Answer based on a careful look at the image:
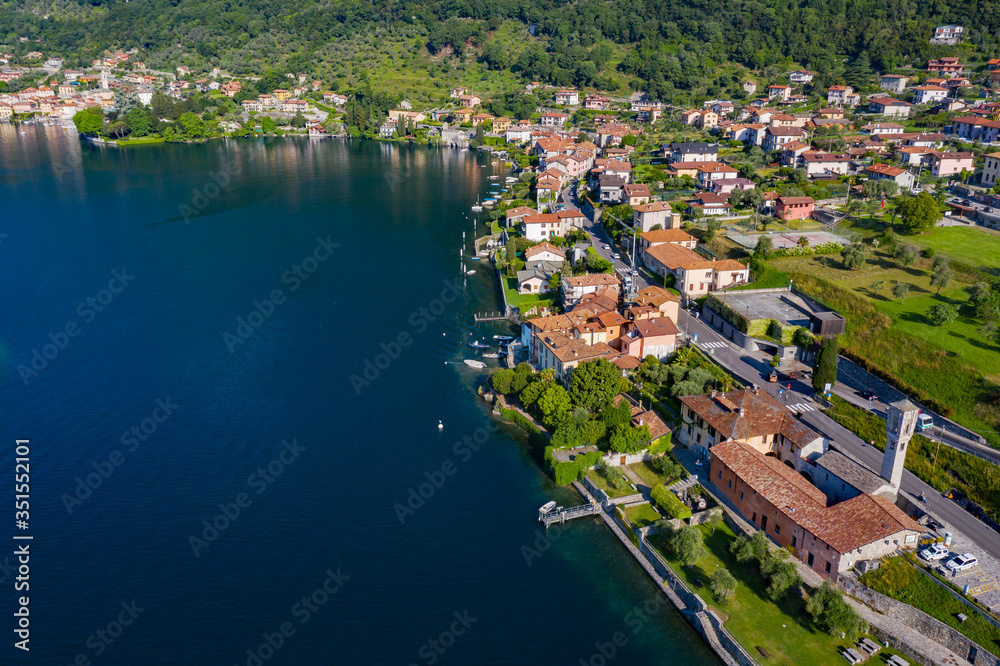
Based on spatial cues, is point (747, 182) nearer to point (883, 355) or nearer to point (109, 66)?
point (883, 355)

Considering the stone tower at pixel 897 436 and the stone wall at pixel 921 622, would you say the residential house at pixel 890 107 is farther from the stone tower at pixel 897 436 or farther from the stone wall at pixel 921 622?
the stone wall at pixel 921 622

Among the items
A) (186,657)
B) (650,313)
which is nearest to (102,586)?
(186,657)

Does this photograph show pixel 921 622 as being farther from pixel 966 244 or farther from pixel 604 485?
pixel 966 244

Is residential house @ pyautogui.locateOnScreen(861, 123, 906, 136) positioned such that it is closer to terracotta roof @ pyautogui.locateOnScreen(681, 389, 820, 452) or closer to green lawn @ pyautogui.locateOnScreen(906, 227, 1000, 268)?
green lawn @ pyautogui.locateOnScreen(906, 227, 1000, 268)

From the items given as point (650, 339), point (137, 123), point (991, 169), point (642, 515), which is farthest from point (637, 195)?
point (137, 123)

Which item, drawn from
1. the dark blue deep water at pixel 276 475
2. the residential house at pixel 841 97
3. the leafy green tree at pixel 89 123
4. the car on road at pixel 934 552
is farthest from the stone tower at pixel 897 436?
the leafy green tree at pixel 89 123

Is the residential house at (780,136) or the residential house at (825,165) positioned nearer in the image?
the residential house at (825,165)

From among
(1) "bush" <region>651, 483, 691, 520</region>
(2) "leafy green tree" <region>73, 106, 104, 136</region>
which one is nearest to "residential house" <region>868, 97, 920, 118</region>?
(1) "bush" <region>651, 483, 691, 520</region>
